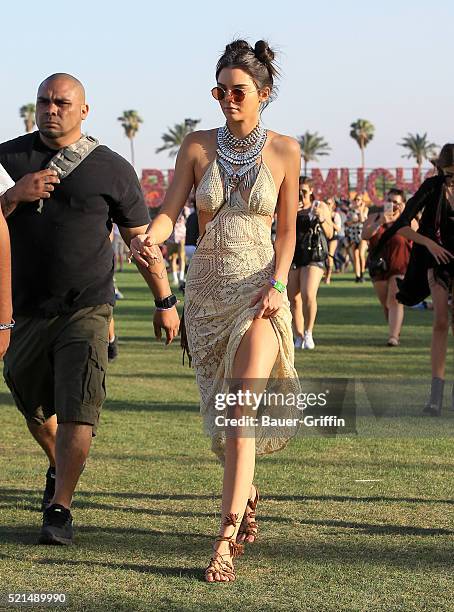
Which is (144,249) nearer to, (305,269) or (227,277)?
(227,277)

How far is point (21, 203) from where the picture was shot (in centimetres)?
668

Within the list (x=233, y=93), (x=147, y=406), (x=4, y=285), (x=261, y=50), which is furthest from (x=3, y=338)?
(x=147, y=406)

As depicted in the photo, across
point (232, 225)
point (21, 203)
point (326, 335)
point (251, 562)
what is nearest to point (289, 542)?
point (251, 562)

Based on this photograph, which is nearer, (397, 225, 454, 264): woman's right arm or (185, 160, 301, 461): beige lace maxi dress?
(185, 160, 301, 461): beige lace maxi dress

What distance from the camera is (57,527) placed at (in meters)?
6.46

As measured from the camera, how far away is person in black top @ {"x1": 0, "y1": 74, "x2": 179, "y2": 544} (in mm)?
6773

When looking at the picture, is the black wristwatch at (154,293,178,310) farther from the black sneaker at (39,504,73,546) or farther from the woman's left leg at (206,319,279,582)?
the black sneaker at (39,504,73,546)

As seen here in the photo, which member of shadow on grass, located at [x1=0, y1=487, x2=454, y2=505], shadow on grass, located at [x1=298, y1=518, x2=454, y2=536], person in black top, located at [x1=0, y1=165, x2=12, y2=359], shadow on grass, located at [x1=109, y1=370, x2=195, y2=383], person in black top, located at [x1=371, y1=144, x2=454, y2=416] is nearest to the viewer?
person in black top, located at [x1=0, y1=165, x2=12, y2=359]

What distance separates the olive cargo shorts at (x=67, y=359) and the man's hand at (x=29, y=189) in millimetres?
648

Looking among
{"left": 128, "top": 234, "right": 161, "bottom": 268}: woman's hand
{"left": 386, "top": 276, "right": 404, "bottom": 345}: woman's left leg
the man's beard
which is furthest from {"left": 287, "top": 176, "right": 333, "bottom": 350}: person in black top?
{"left": 128, "top": 234, "right": 161, "bottom": 268}: woman's hand

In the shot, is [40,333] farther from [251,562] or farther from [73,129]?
[251,562]

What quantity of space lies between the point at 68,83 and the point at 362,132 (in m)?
134

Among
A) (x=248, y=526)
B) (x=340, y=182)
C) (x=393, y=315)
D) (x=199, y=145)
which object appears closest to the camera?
(x=199, y=145)

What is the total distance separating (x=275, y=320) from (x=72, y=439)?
1262mm
